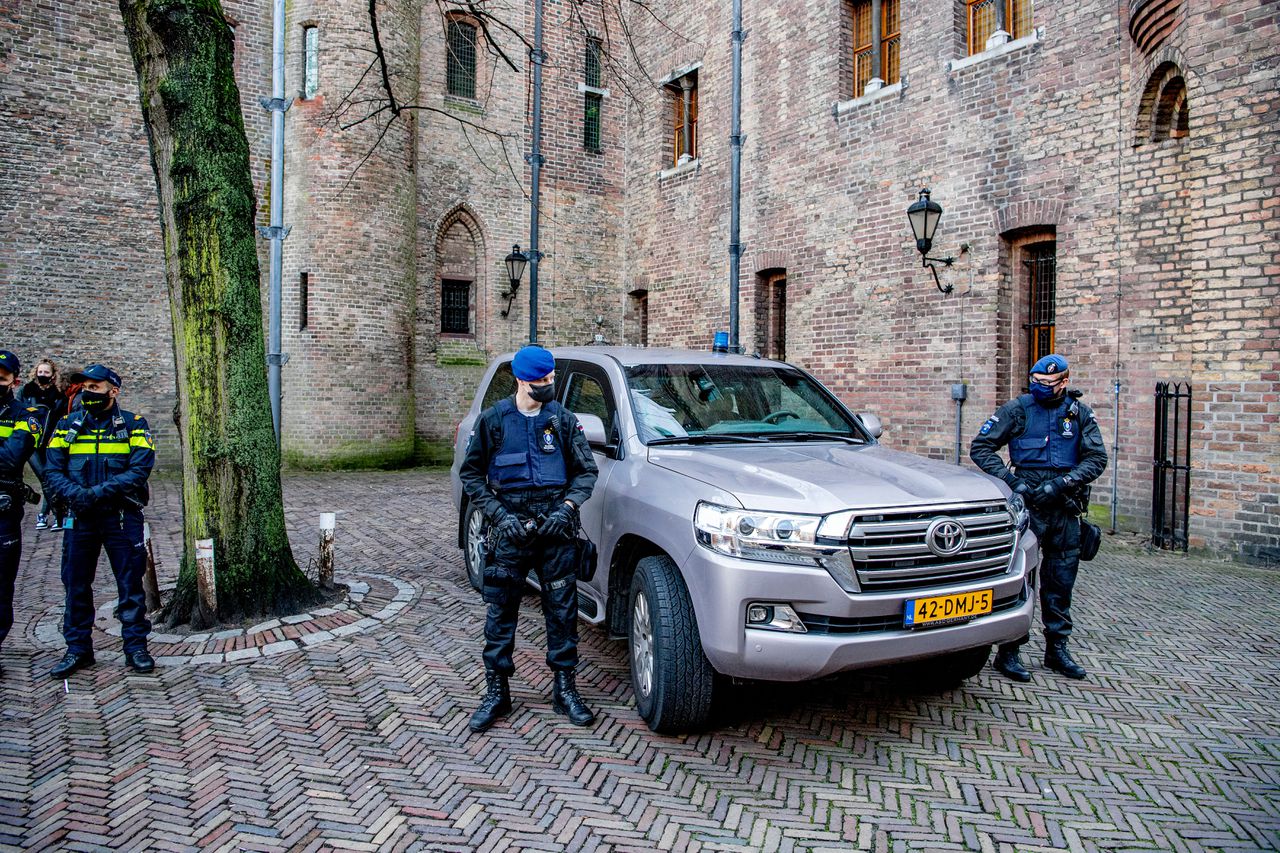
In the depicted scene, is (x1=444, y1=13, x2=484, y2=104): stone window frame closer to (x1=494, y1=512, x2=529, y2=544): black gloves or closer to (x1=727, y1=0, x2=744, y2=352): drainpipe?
(x1=727, y1=0, x2=744, y2=352): drainpipe

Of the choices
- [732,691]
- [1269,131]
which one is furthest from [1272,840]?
[1269,131]

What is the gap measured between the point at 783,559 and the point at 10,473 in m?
4.53

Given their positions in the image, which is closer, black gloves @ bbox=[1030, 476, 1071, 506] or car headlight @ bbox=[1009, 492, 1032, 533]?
car headlight @ bbox=[1009, 492, 1032, 533]

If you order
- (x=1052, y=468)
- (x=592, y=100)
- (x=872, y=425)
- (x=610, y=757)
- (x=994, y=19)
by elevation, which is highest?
(x=592, y=100)

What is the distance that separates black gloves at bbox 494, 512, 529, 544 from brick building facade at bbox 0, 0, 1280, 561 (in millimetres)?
5626

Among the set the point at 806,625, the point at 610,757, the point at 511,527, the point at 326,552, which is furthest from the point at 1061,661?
the point at 326,552

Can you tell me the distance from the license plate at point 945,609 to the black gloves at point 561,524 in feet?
5.40

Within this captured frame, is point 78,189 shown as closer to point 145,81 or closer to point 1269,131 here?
point 145,81

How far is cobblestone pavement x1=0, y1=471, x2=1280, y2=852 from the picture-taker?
10.7 feet

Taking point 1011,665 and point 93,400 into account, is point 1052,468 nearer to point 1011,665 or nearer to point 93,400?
point 1011,665

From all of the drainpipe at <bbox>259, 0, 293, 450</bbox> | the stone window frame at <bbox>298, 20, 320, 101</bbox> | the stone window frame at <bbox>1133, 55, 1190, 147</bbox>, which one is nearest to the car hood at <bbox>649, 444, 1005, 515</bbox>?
the stone window frame at <bbox>1133, 55, 1190, 147</bbox>

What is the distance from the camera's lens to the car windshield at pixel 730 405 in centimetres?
489

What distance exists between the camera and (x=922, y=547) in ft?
12.3

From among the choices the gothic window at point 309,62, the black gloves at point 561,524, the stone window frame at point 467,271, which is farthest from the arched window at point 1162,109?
the gothic window at point 309,62
